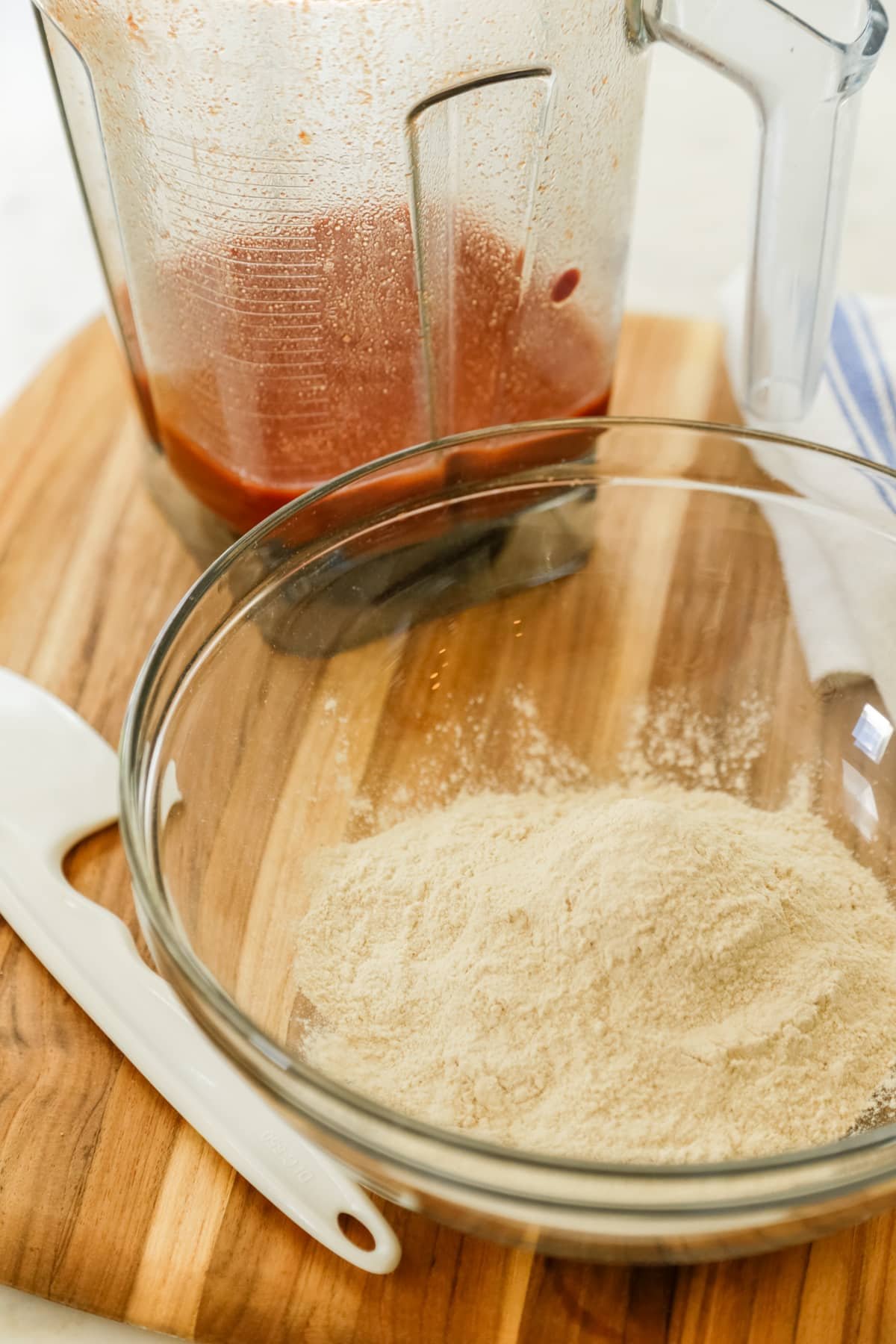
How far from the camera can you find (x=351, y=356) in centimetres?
Result: 63

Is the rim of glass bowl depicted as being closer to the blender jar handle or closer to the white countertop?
the blender jar handle

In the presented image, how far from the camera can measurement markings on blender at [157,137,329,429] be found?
57 centimetres

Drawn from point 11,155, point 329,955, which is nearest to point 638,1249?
point 329,955

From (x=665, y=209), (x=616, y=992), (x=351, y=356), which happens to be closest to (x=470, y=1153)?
(x=616, y=992)

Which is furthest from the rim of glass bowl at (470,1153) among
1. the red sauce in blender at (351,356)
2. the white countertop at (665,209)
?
the white countertop at (665,209)

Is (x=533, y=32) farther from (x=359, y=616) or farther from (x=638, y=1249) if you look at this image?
(x=638, y=1249)

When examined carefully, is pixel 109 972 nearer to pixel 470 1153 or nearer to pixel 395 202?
pixel 470 1153

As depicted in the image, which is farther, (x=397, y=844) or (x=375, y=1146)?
(x=397, y=844)

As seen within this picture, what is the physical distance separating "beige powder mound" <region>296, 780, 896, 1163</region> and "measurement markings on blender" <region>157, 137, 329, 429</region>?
0.23 meters

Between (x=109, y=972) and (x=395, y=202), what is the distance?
36cm

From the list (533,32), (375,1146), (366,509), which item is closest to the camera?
(375,1146)

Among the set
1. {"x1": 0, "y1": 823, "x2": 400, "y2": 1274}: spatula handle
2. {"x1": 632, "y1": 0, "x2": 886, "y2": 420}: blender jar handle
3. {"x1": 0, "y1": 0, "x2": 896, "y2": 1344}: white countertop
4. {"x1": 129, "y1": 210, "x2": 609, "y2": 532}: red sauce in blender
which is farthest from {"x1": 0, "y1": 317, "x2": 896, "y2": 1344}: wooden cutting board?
{"x1": 0, "y1": 0, "x2": 896, "y2": 1344}: white countertop

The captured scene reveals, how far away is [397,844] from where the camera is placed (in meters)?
0.63

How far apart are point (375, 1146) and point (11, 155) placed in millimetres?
1112
